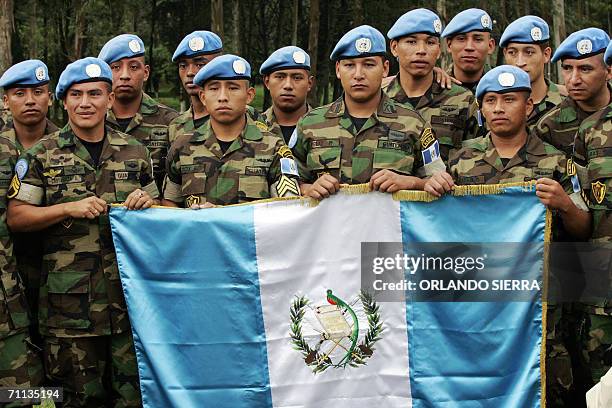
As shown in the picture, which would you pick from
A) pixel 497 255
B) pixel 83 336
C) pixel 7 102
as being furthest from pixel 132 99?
pixel 497 255

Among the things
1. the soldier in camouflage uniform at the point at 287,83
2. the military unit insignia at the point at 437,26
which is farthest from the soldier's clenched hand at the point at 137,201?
the military unit insignia at the point at 437,26

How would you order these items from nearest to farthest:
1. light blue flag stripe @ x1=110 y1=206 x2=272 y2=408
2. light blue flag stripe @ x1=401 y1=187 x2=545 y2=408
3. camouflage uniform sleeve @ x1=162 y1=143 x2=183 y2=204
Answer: light blue flag stripe @ x1=401 y1=187 x2=545 y2=408, light blue flag stripe @ x1=110 y1=206 x2=272 y2=408, camouflage uniform sleeve @ x1=162 y1=143 x2=183 y2=204

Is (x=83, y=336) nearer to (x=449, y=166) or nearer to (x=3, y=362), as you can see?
(x=3, y=362)

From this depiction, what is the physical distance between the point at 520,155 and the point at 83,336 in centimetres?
292

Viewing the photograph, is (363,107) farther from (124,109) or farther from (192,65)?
(124,109)

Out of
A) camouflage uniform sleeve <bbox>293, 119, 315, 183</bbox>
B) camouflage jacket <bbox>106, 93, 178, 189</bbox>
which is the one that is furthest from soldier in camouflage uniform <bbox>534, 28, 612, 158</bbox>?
camouflage jacket <bbox>106, 93, 178, 189</bbox>

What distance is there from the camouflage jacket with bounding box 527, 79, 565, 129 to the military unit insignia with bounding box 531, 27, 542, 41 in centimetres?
40

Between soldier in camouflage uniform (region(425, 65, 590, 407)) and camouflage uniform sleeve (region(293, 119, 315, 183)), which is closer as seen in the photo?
soldier in camouflage uniform (region(425, 65, 590, 407))

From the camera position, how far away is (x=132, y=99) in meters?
7.59

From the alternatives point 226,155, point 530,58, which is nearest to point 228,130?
point 226,155

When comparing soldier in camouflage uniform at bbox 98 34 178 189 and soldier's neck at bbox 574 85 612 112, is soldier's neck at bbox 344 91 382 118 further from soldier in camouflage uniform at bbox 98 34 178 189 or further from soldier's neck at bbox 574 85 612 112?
soldier in camouflage uniform at bbox 98 34 178 189

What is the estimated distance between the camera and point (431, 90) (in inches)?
279

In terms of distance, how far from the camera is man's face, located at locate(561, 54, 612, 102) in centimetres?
663

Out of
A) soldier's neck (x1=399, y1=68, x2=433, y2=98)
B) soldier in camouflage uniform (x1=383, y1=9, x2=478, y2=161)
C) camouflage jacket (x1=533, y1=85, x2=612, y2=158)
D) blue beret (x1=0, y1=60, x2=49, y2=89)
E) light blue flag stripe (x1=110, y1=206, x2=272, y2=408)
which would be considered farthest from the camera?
soldier's neck (x1=399, y1=68, x2=433, y2=98)
